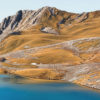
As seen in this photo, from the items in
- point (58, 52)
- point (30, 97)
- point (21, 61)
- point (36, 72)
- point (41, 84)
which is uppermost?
point (58, 52)

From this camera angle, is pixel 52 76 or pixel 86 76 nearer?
pixel 86 76

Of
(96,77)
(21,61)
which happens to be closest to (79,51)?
(21,61)

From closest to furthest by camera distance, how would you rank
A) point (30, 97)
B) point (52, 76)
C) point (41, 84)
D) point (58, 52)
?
point (30, 97)
point (41, 84)
point (52, 76)
point (58, 52)

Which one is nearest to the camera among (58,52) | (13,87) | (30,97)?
(30,97)

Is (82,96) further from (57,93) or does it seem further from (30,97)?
(30,97)

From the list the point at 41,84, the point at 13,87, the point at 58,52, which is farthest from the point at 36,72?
the point at 58,52

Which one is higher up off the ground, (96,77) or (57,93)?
(96,77)
